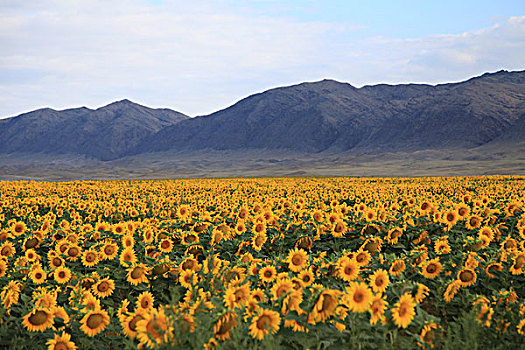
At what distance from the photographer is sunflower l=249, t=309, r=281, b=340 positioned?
3.57 m

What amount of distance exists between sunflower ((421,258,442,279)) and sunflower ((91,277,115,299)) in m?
3.77

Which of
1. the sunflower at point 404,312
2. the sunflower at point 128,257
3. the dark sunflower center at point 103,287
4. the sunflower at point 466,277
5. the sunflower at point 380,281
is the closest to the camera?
the sunflower at point 404,312

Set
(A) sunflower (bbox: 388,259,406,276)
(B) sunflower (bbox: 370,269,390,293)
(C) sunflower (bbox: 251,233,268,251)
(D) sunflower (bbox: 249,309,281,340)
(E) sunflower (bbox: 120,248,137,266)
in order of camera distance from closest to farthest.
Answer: (D) sunflower (bbox: 249,309,281,340), (B) sunflower (bbox: 370,269,390,293), (A) sunflower (bbox: 388,259,406,276), (E) sunflower (bbox: 120,248,137,266), (C) sunflower (bbox: 251,233,268,251)

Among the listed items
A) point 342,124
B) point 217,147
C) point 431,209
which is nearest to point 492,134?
point 342,124

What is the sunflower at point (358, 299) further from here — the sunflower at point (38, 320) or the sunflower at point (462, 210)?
the sunflower at point (462, 210)

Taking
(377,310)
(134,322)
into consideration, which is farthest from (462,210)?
(134,322)

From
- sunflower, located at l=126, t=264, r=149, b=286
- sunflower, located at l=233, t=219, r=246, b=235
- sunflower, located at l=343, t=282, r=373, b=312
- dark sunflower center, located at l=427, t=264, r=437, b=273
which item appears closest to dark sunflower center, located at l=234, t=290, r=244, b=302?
sunflower, located at l=343, t=282, r=373, b=312

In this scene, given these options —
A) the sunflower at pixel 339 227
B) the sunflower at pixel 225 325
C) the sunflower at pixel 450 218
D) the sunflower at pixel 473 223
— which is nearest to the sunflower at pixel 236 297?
the sunflower at pixel 225 325

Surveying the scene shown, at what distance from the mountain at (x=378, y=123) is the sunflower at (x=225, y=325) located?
14130cm

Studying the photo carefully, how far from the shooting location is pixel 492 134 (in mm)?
137750

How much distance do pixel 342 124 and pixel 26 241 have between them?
17171cm

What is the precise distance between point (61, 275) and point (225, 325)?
3122mm

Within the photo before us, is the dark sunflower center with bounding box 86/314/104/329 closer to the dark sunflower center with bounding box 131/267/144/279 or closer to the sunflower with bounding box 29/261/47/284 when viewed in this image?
the dark sunflower center with bounding box 131/267/144/279

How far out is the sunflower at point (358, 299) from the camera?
3.79m
